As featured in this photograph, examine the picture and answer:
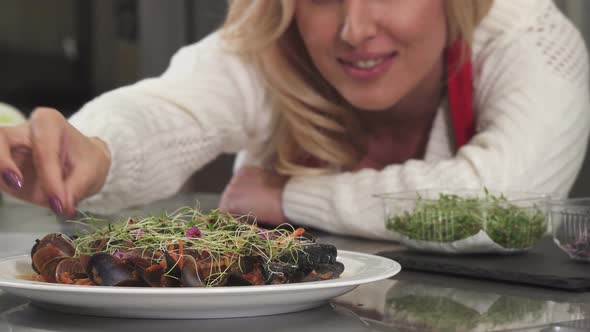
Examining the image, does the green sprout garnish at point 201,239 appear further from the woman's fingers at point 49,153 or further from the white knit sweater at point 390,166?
the white knit sweater at point 390,166

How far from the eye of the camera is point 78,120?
4.65ft

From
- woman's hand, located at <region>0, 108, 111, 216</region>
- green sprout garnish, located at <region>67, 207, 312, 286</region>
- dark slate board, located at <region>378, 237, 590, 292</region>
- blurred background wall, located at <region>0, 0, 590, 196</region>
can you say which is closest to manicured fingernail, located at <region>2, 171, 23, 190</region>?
woman's hand, located at <region>0, 108, 111, 216</region>

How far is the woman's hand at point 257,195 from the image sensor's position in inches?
62.4

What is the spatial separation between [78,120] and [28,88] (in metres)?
2.85

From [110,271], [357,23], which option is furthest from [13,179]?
[357,23]

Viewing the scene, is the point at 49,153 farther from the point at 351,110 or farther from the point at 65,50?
the point at 65,50

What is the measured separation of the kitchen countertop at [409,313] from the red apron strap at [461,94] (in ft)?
2.82

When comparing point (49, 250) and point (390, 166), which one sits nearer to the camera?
point (49, 250)

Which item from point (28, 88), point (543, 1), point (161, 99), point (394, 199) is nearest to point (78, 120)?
point (161, 99)

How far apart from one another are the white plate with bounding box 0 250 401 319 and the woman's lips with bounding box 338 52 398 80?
0.90 metres

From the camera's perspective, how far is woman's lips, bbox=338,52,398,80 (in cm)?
156

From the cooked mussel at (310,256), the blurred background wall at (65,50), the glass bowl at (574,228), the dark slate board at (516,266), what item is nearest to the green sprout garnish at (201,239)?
the cooked mussel at (310,256)

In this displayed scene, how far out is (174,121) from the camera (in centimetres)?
162

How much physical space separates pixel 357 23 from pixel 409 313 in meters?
0.83
